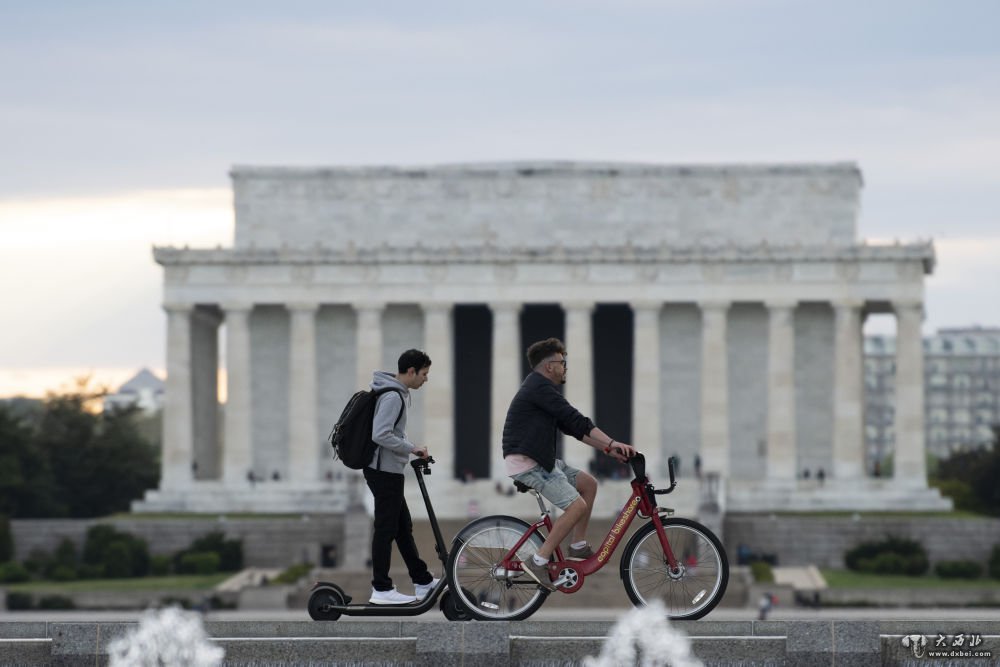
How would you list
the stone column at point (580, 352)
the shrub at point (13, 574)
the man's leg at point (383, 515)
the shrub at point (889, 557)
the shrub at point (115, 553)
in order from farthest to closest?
1. the stone column at point (580, 352)
2. the shrub at point (115, 553)
3. the shrub at point (889, 557)
4. the shrub at point (13, 574)
5. the man's leg at point (383, 515)

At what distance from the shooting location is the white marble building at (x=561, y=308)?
108375mm

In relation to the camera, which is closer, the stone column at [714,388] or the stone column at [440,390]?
the stone column at [714,388]

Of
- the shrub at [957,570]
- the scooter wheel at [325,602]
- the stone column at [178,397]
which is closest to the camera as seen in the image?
the scooter wheel at [325,602]

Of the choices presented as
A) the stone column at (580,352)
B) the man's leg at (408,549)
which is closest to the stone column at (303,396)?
the stone column at (580,352)

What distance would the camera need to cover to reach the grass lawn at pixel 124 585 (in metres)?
82.0

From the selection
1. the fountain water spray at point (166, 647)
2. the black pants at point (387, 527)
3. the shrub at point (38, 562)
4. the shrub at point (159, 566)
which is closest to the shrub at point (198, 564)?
the shrub at point (159, 566)

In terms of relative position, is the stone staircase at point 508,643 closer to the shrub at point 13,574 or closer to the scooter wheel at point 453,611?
the scooter wheel at point 453,611

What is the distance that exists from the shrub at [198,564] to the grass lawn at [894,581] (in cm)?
2518

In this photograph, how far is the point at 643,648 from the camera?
22297 millimetres

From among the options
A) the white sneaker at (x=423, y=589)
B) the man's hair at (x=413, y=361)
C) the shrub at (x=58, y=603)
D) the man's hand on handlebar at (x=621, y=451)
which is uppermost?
the man's hair at (x=413, y=361)

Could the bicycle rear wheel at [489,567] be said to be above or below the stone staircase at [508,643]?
above

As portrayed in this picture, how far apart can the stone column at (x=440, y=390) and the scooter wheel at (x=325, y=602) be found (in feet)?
273

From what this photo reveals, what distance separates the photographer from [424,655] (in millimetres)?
22500

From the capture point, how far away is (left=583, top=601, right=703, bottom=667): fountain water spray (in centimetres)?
2217
